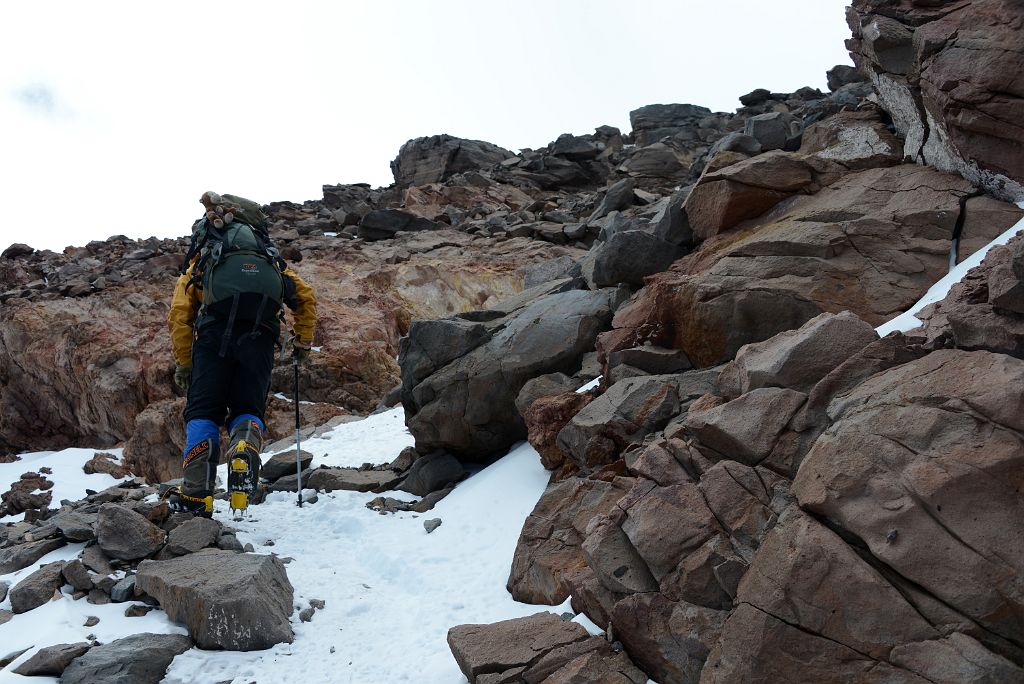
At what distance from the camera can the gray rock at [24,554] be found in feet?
18.1

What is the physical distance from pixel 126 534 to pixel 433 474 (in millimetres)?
3039

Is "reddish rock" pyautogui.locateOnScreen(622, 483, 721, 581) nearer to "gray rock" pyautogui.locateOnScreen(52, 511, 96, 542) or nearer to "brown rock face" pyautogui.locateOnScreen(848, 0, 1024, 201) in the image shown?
"brown rock face" pyautogui.locateOnScreen(848, 0, 1024, 201)

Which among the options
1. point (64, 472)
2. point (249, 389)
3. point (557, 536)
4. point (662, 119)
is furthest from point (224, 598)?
point (662, 119)

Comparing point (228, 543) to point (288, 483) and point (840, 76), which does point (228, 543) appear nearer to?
point (288, 483)

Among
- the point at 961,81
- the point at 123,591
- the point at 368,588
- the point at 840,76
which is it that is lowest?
the point at 368,588

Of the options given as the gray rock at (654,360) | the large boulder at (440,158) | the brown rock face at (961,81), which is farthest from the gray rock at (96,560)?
the large boulder at (440,158)

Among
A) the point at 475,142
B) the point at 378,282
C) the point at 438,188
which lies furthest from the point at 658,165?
the point at 378,282

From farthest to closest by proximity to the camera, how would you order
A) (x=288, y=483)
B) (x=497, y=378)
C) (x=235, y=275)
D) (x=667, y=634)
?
(x=288, y=483), (x=497, y=378), (x=235, y=275), (x=667, y=634)

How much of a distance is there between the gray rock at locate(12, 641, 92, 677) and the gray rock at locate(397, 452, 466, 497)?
3827 mm

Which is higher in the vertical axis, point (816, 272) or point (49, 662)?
point (816, 272)

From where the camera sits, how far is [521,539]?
214 inches

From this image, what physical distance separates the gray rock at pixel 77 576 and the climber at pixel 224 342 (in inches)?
49.9

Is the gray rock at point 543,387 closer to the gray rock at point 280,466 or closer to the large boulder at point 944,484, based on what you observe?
the gray rock at point 280,466

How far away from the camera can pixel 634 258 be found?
8.22m
